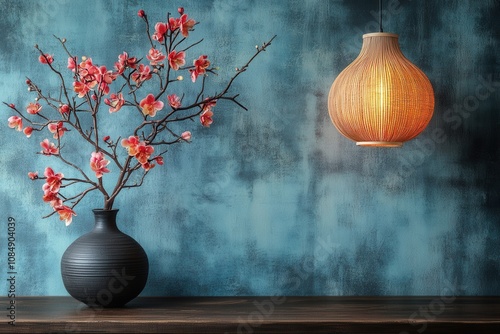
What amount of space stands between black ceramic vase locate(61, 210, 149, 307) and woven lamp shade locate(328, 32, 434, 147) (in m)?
0.98

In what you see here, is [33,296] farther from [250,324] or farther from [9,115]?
[250,324]

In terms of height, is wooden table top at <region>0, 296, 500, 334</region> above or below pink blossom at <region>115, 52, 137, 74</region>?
below

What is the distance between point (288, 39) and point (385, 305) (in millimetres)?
1202

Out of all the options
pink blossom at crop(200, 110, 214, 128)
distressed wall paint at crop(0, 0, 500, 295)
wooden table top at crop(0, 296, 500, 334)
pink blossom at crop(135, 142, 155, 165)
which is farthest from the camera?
distressed wall paint at crop(0, 0, 500, 295)

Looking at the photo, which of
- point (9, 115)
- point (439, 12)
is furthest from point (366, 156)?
point (9, 115)

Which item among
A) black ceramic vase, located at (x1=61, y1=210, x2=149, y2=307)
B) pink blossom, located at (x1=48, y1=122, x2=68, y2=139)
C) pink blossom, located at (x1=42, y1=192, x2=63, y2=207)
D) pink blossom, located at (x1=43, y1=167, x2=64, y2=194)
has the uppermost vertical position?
pink blossom, located at (x1=48, y1=122, x2=68, y2=139)

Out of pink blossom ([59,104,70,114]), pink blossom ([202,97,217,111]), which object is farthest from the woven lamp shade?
pink blossom ([59,104,70,114])

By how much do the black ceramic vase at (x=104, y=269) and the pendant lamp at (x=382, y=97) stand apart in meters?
0.98

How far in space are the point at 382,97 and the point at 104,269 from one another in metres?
1.23

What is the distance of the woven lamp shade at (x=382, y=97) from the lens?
101 inches

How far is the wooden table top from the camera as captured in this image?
2.46 metres

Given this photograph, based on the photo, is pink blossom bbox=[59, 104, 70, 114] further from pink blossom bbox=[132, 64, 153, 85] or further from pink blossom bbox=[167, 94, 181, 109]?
pink blossom bbox=[167, 94, 181, 109]

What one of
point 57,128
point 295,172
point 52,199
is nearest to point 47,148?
point 57,128

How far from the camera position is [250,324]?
247 centimetres
